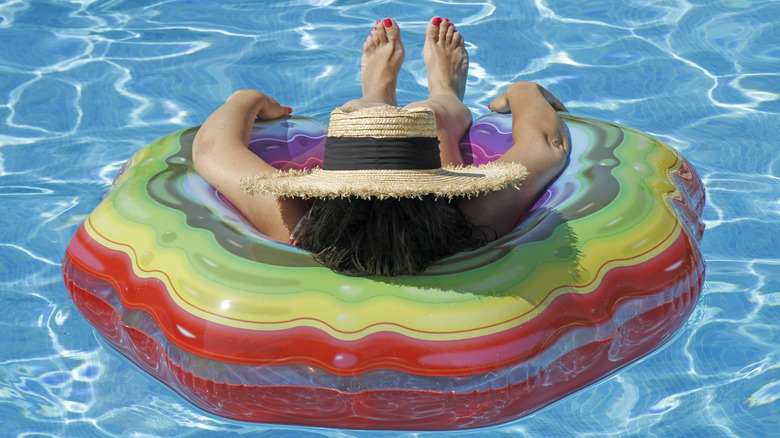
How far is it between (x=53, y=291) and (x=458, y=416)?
178 centimetres

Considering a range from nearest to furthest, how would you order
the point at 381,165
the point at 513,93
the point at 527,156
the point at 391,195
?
the point at 391,195, the point at 381,165, the point at 527,156, the point at 513,93

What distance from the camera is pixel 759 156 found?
421 cm

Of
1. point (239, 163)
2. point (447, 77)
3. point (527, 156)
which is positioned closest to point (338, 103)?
point (447, 77)

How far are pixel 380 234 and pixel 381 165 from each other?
7.9 inches

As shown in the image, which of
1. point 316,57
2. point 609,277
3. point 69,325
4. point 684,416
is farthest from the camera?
point 316,57

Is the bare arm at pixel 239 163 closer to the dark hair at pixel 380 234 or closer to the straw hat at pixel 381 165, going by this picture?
the dark hair at pixel 380 234

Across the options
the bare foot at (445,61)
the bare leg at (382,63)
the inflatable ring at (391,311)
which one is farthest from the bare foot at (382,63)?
the inflatable ring at (391,311)

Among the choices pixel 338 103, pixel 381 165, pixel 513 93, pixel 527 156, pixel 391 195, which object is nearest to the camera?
pixel 391 195

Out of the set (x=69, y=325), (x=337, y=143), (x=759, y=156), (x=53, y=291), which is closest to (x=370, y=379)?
(x=337, y=143)

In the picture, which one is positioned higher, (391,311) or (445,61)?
(445,61)

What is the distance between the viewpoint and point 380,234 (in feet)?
7.52

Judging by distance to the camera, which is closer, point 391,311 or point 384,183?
point 384,183

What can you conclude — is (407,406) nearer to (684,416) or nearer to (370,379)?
(370,379)

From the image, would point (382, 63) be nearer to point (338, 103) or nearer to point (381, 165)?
point (338, 103)
